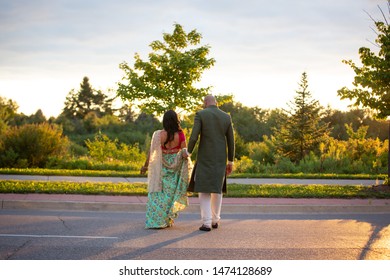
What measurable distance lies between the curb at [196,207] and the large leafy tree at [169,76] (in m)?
8.06

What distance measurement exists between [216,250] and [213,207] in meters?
1.96

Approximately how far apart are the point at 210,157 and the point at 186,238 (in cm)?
157

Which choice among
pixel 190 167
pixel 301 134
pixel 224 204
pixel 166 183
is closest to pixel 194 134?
pixel 190 167

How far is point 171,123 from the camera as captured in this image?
865 cm

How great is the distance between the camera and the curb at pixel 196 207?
35.8 ft

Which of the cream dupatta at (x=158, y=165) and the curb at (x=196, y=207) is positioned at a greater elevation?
the cream dupatta at (x=158, y=165)

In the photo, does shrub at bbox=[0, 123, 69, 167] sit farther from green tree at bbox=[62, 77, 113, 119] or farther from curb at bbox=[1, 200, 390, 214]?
green tree at bbox=[62, 77, 113, 119]

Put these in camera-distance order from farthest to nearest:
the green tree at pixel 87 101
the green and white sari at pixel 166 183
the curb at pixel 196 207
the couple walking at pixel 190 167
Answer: the green tree at pixel 87 101 < the curb at pixel 196 207 < the green and white sari at pixel 166 183 < the couple walking at pixel 190 167

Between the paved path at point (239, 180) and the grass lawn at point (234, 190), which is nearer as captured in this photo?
the grass lawn at point (234, 190)

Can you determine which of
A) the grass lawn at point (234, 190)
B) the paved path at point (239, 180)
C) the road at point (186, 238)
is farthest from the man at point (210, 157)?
the paved path at point (239, 180)

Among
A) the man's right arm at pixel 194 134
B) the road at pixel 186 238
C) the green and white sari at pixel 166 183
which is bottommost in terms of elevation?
the road at pixel 186 238

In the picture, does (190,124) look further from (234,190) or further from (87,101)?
(87,101)

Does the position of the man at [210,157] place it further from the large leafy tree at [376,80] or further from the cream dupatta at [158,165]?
the large leafy tree at [376,80]

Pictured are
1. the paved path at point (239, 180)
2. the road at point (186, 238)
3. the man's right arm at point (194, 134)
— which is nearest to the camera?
the road at point (186, 238)
